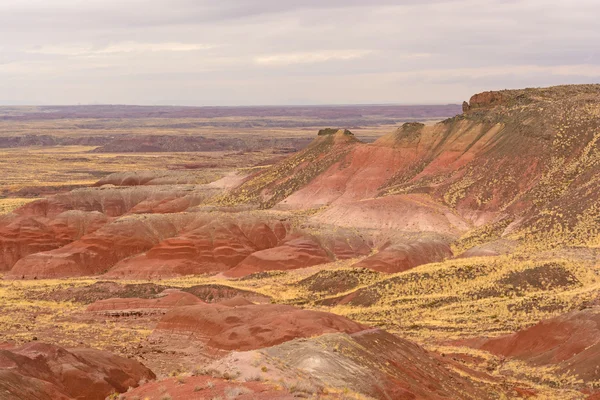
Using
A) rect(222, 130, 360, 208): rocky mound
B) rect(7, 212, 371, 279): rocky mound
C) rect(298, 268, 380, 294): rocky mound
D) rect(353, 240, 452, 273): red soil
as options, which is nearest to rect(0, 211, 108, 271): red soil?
rect(7, 212, 371, 279): rocky mound

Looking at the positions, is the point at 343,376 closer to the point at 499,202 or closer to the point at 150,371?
the point at 150,371

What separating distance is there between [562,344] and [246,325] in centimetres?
1561

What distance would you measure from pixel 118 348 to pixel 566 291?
27.4 m

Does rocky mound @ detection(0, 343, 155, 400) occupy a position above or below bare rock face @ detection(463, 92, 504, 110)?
below

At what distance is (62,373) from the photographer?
110 ft

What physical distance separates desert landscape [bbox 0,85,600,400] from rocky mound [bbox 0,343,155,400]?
0.09 m

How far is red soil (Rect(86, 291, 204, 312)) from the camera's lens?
58541 millimetres

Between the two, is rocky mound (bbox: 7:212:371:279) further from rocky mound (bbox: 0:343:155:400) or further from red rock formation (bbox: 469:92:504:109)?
rocky mound (bbox: 0:343:155:400)

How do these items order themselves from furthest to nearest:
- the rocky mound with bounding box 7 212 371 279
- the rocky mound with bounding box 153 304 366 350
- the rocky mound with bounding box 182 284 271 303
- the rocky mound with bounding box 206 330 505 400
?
the rocky mound with bounding box 7 212 371 279 < the rocky mound with bounding box 182 284 271 303 < the rocky mound with bounding box 153 304 366 350 < the rocky mound with bounding box 206 330 505 400

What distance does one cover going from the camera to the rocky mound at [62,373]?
2994cm

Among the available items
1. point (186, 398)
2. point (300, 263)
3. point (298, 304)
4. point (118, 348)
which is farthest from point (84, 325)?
point (186, 398)

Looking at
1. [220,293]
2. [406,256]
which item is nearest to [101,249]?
[220,293]

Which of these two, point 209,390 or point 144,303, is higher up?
point 209,390

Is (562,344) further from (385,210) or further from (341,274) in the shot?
(385,210)
